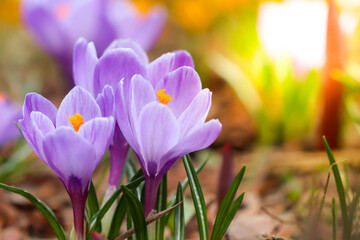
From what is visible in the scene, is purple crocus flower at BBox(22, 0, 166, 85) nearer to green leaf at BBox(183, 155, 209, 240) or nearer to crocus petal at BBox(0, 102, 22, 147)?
crocus petal at BBox(0, 102, 22, 147)

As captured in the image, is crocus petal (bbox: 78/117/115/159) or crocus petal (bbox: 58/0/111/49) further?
crocus petal (bbox: 58/0/111/49)

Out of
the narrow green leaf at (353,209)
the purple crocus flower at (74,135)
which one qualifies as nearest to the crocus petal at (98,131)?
the purple crocus flower at (74,135)

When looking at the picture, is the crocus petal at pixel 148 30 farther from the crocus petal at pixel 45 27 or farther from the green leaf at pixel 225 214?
the green leaf at pixel 225 214

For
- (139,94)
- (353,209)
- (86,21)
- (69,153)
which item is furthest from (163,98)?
(86,21)

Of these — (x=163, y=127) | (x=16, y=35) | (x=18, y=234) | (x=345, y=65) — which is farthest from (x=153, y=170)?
(x=16, y=35)

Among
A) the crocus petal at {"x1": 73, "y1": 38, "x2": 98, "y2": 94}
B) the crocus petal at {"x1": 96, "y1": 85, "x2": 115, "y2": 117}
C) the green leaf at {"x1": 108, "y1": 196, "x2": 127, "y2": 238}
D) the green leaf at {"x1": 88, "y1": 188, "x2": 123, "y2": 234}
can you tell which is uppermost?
the crocus petal at {"x1": 73, "y1": 38, "x2": 98, "y2": 94}

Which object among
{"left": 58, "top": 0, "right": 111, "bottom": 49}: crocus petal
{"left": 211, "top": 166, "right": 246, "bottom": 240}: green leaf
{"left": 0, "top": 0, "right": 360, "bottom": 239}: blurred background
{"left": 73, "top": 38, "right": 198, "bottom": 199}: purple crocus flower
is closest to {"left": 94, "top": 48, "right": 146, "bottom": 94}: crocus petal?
{"left": 73, "top": 38, "right": 198, "bottom": 199}: purple crocus flower

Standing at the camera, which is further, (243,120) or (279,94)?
(243,120)

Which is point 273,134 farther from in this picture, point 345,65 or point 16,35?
point 16,35
